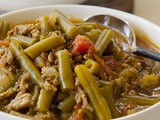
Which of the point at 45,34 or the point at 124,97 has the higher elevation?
the point at 45,34

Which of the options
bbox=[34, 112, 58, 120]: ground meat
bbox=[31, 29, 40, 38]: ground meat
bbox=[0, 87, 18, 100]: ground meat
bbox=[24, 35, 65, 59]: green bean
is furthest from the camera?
bbox=[31, 29, 40, 38]: ground meat

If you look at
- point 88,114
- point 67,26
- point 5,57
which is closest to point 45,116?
point 88,114

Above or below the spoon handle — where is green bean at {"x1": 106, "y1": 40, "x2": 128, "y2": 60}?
above

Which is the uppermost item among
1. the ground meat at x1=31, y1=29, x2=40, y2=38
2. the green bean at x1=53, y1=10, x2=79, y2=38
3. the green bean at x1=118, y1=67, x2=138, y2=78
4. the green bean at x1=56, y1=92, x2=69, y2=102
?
the green bean at x1=53, y1=10, x2=79, y2=38

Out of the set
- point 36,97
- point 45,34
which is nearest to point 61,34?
point 45,34

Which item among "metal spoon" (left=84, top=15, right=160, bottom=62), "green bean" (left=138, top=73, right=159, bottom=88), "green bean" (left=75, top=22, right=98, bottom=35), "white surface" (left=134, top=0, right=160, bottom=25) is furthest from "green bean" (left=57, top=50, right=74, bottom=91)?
"white surface" (left=134, top=0, right=160, bottom=25)

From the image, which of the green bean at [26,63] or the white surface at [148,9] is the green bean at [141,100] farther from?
the white surface at [148,9]

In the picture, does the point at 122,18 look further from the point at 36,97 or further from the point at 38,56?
the point at 36,97

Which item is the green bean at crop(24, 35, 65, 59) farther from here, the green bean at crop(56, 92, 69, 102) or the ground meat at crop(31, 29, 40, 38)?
the green bean at crop(56, 92, 69, 102)
